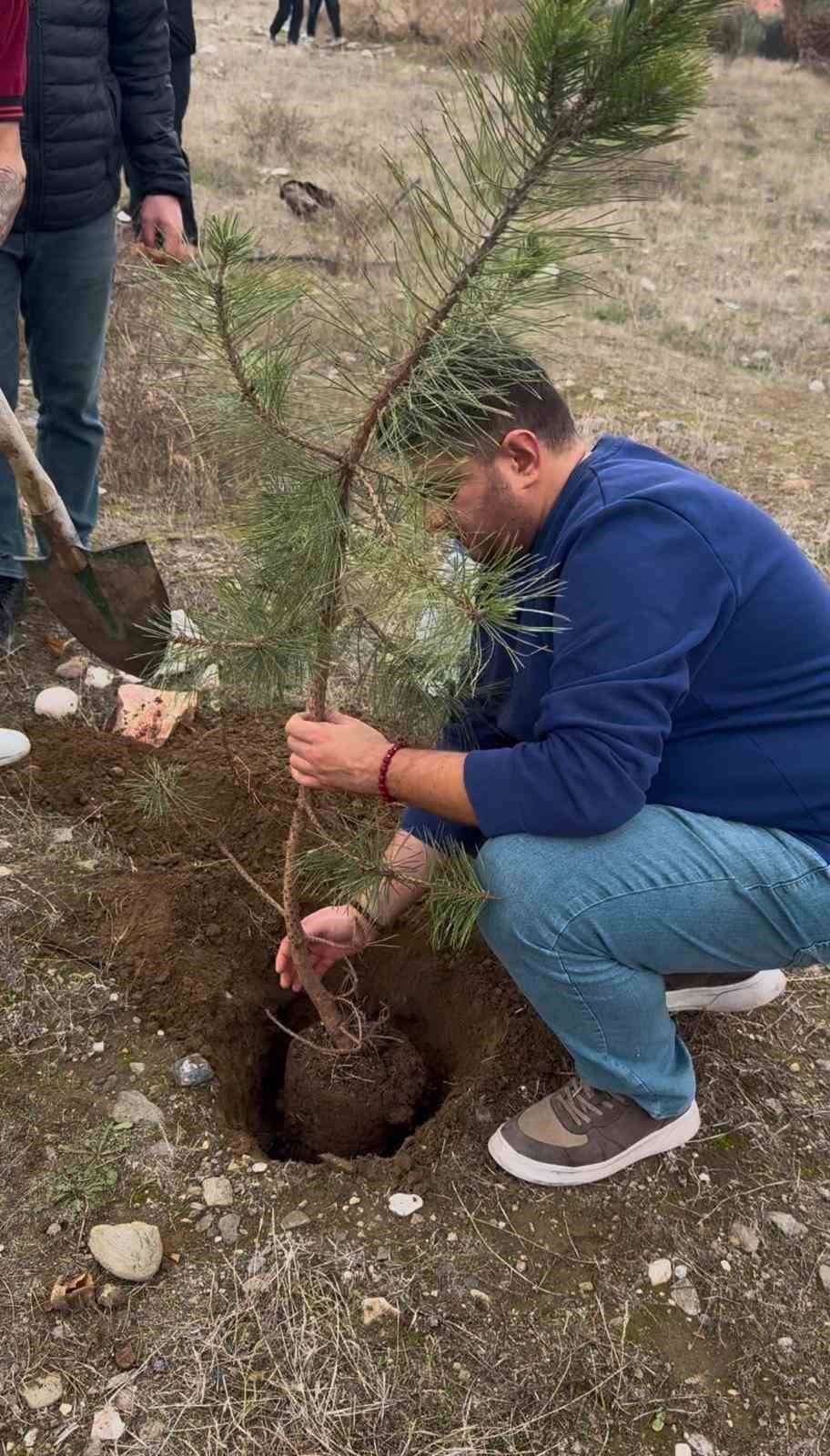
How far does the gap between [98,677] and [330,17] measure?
14.7m

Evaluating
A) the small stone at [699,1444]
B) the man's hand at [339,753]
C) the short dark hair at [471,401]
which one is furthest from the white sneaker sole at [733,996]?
the short dark hair at [471,401]

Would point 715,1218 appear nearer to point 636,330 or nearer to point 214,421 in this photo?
point 214,421

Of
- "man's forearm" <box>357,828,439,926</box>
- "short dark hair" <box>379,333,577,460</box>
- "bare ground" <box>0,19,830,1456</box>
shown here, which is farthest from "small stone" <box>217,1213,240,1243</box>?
"short dark hair" <box>379,333,577,460</box>

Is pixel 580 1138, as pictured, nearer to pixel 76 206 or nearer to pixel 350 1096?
pixel 350 1096

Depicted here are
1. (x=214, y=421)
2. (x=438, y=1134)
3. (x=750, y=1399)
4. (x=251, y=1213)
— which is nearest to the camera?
(x=214, y=421)

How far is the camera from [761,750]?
161 cm

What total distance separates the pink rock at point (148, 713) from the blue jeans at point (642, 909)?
3.88 ft

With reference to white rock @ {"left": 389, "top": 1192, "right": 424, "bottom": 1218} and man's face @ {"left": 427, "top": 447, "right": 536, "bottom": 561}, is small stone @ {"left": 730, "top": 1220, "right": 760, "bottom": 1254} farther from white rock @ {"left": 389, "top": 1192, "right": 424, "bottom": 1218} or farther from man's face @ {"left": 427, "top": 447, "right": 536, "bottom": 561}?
man's face @ {"left": 427, "top": 447, "right": 536, "bottom": 561}

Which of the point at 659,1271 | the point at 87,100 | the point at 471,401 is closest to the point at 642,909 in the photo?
the point at 659,1271

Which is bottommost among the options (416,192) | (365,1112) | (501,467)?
(365,1112)

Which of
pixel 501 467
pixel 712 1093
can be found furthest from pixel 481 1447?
pixel 501 467

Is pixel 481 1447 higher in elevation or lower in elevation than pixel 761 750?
Answer: lower

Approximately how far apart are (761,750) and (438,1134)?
2.73 ft

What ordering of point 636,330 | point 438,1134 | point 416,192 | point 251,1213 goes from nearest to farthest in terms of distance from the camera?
point 416,192 < point 251,1213 < point 438,1134 < point 636,330
